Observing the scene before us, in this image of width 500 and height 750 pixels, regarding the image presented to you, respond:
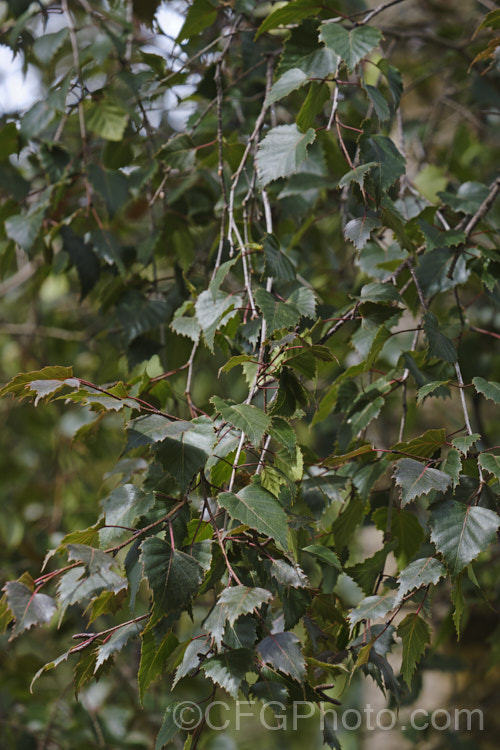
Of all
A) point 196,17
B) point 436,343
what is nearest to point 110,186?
point 196,17

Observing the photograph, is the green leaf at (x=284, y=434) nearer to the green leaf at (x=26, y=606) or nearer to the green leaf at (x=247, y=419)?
the green leaf at (x=247, y=419)

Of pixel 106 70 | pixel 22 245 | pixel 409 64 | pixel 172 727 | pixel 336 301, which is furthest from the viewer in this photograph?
pixel 409 64

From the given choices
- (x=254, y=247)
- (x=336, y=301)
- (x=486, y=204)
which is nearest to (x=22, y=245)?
(x=254, y=247)

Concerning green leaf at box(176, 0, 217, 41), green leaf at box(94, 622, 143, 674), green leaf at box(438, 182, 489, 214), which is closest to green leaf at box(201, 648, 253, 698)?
green leaf at box(94, 622, 143, 674)

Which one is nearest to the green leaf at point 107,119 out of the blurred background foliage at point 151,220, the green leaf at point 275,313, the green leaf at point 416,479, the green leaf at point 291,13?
the blurred background foliage at point 151,220

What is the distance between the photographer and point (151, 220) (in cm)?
130

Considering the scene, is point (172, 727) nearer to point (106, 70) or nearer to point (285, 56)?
point (285, 56)

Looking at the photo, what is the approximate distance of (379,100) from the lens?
89 cm

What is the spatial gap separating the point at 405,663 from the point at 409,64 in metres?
2.13

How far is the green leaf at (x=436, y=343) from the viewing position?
87cm

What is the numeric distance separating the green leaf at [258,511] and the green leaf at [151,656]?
0.56ft

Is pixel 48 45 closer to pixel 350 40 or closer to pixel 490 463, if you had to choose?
pixel 350 40

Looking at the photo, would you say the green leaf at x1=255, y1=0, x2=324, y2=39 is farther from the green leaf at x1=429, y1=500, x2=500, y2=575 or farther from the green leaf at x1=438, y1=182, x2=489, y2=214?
the green leaf at x1=429, y1=500, x2=500, y2=575

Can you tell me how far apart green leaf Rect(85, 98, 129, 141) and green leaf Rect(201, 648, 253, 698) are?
3.36 ft
